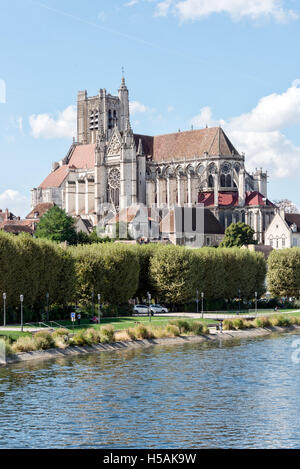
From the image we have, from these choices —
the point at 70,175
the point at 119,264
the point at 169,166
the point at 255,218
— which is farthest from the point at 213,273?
the point at 70,175

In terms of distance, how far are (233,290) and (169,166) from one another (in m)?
77.4

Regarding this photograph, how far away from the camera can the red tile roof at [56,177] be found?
189m

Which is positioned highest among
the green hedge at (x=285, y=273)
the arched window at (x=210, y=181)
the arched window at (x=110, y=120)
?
the arched window at (x=110, y=120)

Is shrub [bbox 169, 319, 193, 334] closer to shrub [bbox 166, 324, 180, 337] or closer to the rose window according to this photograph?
shrub [bbox 166, 324, 180, 337]

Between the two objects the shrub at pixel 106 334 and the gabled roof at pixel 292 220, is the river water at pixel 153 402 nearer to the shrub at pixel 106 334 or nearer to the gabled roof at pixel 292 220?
the shrub at pixel 106 334

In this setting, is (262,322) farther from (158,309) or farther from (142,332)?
(142,332)

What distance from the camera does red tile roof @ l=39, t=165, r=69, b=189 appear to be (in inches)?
7436

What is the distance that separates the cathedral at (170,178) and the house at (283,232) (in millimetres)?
6251

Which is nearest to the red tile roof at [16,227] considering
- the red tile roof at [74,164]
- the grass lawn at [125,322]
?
the red tile roof at [74,164]

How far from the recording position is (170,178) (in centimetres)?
16338
